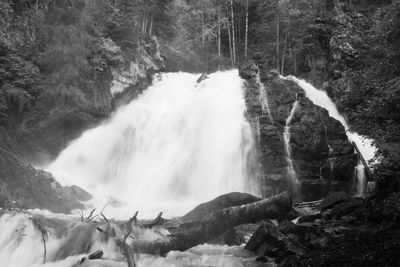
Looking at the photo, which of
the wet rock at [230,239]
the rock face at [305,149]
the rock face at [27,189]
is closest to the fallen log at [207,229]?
the wet rock at [230,239]

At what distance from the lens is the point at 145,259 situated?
7598mm

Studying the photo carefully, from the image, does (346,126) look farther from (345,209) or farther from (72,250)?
(72,250)

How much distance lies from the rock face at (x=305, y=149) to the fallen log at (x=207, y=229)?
6.30m

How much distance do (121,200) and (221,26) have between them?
22557mm

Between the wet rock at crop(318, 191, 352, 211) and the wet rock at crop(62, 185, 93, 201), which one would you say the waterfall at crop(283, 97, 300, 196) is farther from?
the wet rock at crop(62, 185, 93, 201)

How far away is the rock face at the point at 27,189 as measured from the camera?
450 inches

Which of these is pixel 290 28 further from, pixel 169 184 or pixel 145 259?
pixel 145 259

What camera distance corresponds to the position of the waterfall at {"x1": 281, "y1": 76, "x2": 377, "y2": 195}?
1556cm

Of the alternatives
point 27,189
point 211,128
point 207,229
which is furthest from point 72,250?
point 211,128

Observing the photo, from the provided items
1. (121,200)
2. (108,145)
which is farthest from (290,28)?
(121,200)

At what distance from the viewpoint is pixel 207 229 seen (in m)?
8.07

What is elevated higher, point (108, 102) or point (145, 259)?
point (108, 102)

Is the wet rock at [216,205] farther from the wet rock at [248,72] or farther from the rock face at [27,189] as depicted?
the wet rock at [248,72]

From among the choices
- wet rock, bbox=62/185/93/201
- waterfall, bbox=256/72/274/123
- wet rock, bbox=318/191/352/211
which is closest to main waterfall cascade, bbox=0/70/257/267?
wet rock, bbox=62/185/93/201
